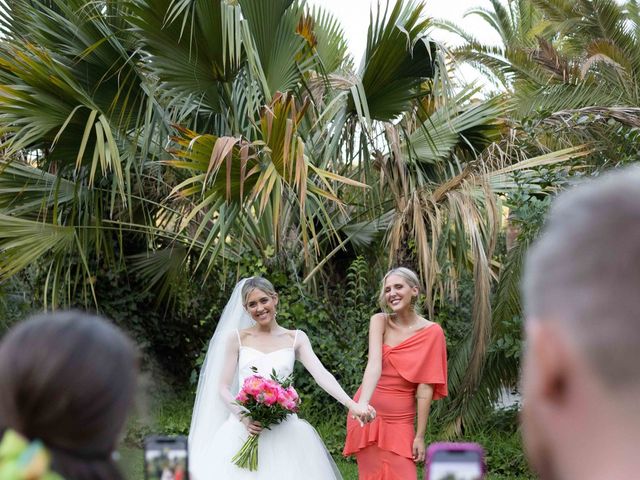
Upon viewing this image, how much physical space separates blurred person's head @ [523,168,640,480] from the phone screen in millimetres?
676

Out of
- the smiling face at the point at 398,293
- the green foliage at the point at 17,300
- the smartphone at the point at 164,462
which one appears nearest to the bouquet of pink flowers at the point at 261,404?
the smiling face at the point at 398,293

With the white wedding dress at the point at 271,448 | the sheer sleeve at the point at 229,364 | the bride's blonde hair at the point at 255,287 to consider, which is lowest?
the white wedding dress at the point at 271,448

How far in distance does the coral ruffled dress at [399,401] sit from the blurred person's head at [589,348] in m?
5.35

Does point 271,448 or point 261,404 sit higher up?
point 261,404

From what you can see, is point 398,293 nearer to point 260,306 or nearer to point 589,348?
point 260,306

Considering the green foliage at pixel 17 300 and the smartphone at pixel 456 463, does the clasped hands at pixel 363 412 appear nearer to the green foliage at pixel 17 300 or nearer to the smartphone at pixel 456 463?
the smartphone at pixel 456 463

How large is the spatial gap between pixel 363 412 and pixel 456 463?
454 cm

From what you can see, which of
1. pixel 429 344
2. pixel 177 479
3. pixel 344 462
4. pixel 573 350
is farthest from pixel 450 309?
pixel 573 350

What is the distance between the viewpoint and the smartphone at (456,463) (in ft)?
4.86

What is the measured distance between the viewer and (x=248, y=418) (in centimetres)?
606

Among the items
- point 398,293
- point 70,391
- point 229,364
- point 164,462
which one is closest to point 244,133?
point 229,364

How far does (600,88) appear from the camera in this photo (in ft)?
38.3

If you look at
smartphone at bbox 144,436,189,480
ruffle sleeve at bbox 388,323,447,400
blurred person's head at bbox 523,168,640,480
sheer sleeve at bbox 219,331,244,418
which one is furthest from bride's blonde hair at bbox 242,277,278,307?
blurred person's head at bbox 523,168,640,480

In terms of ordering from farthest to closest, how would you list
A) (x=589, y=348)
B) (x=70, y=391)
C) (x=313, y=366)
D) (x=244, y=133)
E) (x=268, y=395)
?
(x=244, y=133) < (x=313, y=366) < (x=268, y=395) < (x=70, y=391) < (x=589, y=348)
